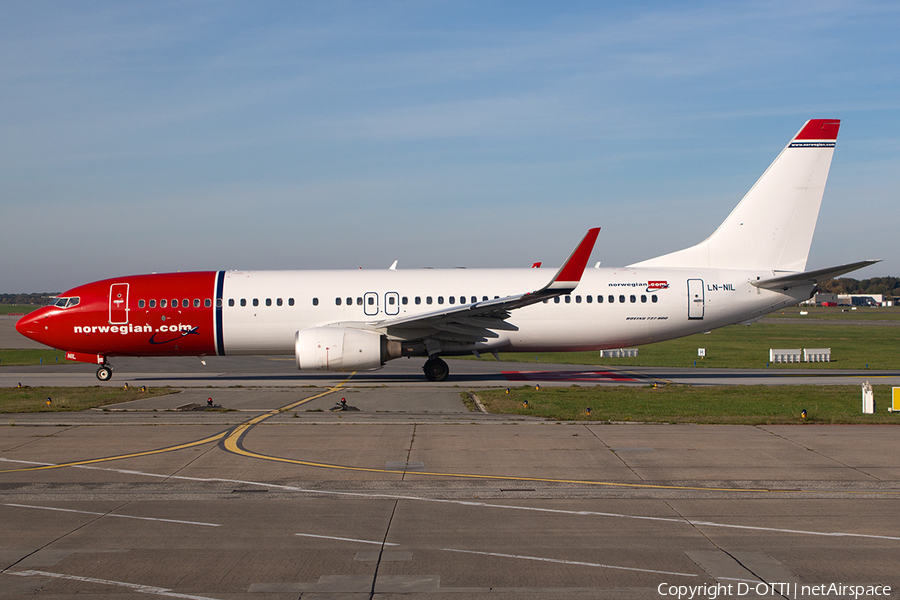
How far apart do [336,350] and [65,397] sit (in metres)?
8.60

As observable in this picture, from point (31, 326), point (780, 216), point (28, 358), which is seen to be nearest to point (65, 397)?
point (31, 326)

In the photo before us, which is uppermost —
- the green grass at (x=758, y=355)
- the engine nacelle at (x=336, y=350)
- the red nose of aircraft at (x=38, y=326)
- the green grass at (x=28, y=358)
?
the red nose of aircraft at (x=38, y=326)

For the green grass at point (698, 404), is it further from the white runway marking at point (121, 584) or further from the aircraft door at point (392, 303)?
the white runway marking at point (121, 584)

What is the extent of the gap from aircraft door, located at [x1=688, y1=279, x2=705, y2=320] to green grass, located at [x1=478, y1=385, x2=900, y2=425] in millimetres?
4398

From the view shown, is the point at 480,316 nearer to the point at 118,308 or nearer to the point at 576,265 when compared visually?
the point at 576,265

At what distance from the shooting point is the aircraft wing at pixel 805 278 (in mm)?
23781

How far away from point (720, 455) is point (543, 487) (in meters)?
4.04

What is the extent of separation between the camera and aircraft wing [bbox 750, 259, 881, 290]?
2378 cm

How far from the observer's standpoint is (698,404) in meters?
19.5

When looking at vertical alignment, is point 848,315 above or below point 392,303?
below

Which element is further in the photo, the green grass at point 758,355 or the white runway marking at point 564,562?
the green grass at point 758,355

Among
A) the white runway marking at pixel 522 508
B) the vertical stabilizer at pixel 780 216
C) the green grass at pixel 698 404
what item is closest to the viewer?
the white runway marking at pixel 522 508

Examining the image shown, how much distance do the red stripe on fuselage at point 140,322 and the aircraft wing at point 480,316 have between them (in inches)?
254

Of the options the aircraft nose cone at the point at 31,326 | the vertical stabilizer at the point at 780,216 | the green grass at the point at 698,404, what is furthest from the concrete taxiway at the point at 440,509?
the vertical stabilizer at the point at 780,216
